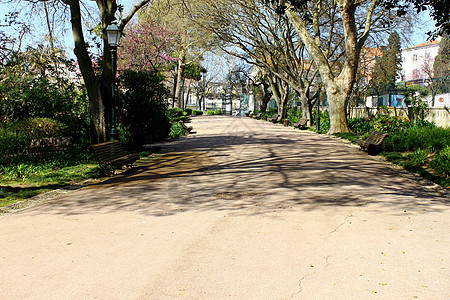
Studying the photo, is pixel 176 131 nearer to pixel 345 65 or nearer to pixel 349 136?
pixel 349 136

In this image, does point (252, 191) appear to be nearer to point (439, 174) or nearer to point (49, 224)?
point (49, 224)

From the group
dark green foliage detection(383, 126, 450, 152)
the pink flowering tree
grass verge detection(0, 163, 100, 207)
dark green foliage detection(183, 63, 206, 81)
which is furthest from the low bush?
dark green foliage detection(183, 63, 206, 81)

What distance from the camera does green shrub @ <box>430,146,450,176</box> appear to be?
954cm

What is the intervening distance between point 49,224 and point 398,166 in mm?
8961

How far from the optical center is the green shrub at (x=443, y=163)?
9538mm

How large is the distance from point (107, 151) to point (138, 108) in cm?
507

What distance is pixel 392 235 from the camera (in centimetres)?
546

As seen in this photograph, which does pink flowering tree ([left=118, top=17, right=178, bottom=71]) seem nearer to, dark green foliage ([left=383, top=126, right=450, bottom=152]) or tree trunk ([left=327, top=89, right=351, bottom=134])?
tree trunk ([left=327, top=89, right=351, bottom=134])

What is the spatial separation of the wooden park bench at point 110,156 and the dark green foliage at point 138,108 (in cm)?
409

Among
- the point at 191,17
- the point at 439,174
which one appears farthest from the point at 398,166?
the point at 191,17

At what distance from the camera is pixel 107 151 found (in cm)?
1083

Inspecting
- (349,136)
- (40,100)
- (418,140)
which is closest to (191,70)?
(349,136)

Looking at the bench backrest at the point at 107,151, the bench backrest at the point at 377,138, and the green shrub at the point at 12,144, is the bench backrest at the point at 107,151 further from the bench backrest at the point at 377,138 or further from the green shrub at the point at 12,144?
the bench backrest at the point at 377,138

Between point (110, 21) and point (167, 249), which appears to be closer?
point (167, 249)
